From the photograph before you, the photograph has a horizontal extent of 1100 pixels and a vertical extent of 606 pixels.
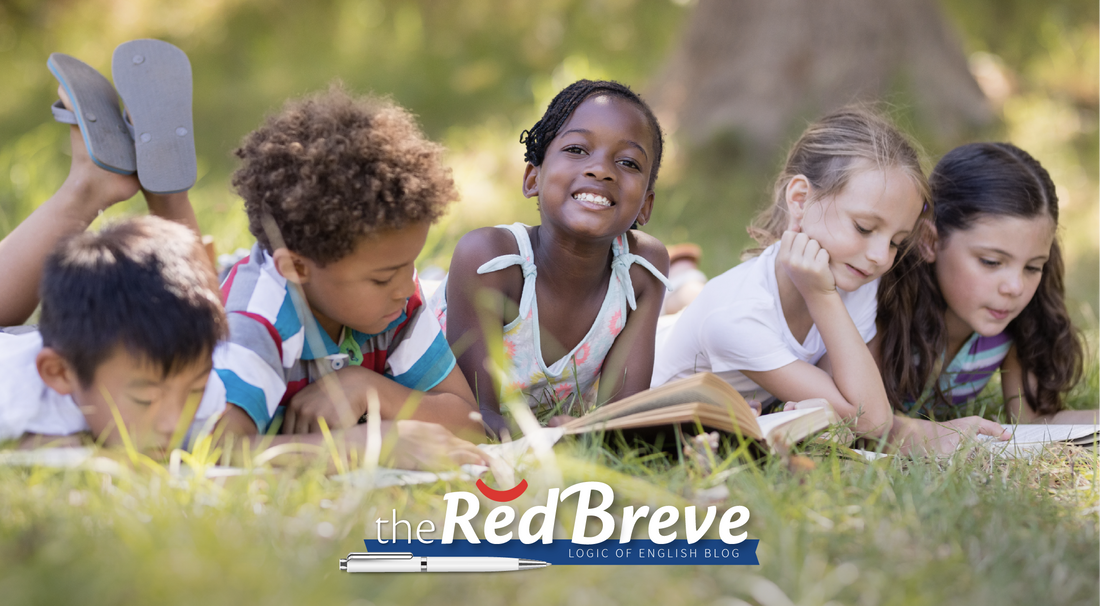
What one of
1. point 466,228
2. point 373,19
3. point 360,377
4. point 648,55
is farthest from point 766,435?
point 373,19

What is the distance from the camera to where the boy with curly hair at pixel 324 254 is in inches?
78.5

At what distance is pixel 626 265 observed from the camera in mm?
2793

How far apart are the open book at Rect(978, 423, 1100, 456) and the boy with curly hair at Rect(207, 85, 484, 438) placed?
1.51 metres

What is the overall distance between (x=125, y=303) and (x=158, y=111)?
794mm

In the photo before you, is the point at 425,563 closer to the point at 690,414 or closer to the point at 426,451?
the point at 426,451

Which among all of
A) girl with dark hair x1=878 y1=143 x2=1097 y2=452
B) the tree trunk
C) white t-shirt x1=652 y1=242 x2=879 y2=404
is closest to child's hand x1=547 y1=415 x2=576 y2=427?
white t-shirt x1=652 y1=242 x2=879 y2=404

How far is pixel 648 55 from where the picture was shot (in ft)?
31.2

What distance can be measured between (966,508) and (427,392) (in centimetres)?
→ 130

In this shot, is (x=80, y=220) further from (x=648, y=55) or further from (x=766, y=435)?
(x=648, y=55)

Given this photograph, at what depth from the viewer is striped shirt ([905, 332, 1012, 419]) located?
3025mm

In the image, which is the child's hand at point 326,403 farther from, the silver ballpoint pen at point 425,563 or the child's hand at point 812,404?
the child's hand at point 812,404

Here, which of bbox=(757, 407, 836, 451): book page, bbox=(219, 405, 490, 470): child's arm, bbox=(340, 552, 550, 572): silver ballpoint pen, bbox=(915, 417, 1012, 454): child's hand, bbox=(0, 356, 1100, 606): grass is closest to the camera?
bbox=(0, 356, 1100, 606): grass

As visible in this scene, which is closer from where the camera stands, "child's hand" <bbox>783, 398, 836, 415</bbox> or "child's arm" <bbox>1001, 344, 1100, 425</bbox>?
"child's hand" <bbox>783, 398, 836, 415</bbox>

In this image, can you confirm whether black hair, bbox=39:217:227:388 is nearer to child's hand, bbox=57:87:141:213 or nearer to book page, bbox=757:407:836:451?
child's hand, bbox=57:87:141:213
